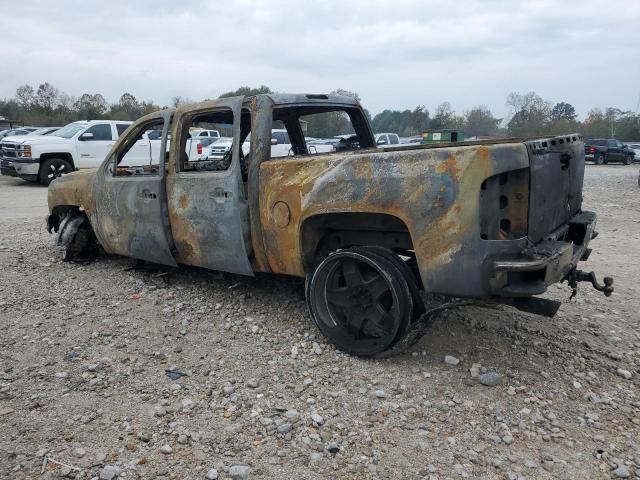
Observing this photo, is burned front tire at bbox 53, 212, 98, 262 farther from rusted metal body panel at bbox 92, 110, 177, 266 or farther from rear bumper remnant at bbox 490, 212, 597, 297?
rear bumper remnant at bbox 490, 212, 597, 297

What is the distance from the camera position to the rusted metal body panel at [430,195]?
291 centimetres

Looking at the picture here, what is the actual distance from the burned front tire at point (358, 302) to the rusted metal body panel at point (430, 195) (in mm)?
297

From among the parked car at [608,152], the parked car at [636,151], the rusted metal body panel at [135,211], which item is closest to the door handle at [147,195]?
the rusted metal body panel at [135,211]

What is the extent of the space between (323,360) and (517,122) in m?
54.0

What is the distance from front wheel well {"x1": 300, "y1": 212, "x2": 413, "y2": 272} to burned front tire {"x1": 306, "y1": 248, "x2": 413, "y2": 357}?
7.8 inches

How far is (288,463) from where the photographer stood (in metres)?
2.54

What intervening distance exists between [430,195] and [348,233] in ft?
3.01

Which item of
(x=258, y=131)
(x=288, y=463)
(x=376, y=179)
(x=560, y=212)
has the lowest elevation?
(x=288, y=463)

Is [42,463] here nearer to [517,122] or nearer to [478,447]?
[478,447]

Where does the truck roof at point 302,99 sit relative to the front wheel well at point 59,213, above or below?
above

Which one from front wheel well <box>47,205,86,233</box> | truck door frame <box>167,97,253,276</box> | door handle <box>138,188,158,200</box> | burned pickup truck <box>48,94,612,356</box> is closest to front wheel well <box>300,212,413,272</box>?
burned pickup truck <box>48,94,612,356</box>

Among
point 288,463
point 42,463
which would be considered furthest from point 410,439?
point 42,463

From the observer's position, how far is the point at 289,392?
319 centimetres

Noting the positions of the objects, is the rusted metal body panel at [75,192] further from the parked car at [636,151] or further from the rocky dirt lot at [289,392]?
the parked car at [636,151]
